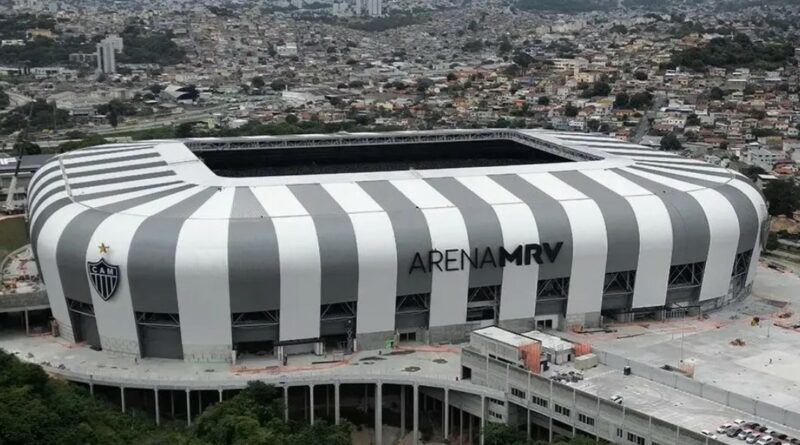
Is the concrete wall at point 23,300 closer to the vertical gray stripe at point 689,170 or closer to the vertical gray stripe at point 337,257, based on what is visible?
the vertical gray stripe at point 337,257

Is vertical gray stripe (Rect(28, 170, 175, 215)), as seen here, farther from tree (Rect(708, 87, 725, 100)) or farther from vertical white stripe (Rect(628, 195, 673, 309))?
tree (Rect(708, 87, 725, 100))

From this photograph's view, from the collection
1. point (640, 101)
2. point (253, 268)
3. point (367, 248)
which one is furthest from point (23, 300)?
point (640, 101)

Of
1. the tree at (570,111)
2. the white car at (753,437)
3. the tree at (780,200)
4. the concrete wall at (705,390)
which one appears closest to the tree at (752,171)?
the tree at (780,200)

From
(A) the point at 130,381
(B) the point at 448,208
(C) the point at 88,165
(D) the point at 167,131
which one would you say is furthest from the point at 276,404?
(D) the point at 167,131

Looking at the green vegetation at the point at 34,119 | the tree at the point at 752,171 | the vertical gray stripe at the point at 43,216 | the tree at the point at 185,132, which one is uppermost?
the vertical gray stripe at the point at 43,216

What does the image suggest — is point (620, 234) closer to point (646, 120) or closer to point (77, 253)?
point (77, 253)
